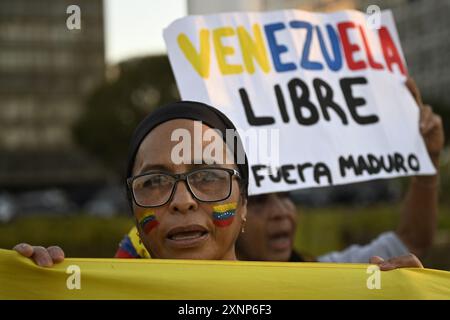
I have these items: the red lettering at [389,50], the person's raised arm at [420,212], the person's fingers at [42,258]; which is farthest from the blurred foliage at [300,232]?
the person's fingers at [42,258]

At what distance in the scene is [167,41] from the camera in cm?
423

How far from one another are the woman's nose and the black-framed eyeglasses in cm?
1

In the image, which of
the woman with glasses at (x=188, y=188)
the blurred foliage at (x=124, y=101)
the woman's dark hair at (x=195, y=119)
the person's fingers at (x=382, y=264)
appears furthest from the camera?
the blurred foliage at (x=124, y=101)

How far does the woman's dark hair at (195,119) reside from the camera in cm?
286

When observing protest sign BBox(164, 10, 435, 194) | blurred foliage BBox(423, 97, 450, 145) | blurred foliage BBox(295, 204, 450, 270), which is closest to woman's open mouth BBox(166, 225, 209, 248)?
protest sign BBox(164, 10, 435, 194)

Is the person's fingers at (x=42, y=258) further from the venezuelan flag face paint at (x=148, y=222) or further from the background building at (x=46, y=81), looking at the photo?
the background building at (x=46, y=81)

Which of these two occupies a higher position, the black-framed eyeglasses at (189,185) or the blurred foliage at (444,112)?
the blurred foliage at (444,112)

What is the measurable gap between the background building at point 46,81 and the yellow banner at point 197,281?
68.6 metres

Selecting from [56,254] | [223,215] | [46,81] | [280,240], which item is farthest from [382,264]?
[46,81]

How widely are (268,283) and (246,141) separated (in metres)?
1.70

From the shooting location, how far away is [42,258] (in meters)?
2.54

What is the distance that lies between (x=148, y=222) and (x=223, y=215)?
9.4 inches
